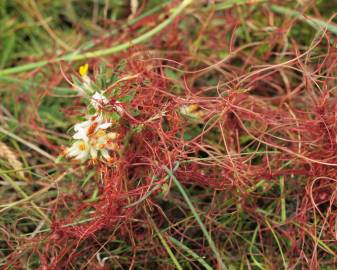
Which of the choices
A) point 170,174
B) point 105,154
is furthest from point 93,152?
point 170,174

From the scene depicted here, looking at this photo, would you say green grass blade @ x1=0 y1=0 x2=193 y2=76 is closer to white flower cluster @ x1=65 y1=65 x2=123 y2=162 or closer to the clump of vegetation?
the clump of vegetation

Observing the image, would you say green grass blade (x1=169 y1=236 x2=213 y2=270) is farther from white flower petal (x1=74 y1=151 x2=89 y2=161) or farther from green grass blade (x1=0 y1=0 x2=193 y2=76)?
green grass blade (x1=0 y1=0 x2=193 y2=76)

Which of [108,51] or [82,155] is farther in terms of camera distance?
[108,51]

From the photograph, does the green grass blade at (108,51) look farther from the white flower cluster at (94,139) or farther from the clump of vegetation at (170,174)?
the white flower cluster at (94,139)

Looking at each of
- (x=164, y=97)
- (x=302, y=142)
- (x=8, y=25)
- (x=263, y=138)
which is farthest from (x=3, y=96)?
(x=302, y=142)

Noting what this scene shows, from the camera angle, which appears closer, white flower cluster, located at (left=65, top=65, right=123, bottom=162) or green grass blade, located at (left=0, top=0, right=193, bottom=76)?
white flower cluster, located at (left=65, top=65, right=123, bottom=162)

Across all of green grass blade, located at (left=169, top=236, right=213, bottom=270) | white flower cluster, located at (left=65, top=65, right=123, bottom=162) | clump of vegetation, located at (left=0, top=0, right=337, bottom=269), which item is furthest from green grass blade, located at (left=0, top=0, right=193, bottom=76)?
green grass blade, located at (left=169, top=236, right=213, bottom=270)

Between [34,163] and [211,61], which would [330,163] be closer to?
[211,61]

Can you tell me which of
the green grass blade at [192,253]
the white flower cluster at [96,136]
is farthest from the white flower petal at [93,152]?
the green grass blade at [192,253]

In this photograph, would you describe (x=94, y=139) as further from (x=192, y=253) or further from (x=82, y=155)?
(x=192, y=253)

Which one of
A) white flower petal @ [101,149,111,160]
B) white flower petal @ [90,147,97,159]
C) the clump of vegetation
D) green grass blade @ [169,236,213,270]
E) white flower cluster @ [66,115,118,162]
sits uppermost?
white flower cluster @ [66,115,118,162]

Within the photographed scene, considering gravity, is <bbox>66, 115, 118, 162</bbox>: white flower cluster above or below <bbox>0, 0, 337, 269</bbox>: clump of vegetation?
above
